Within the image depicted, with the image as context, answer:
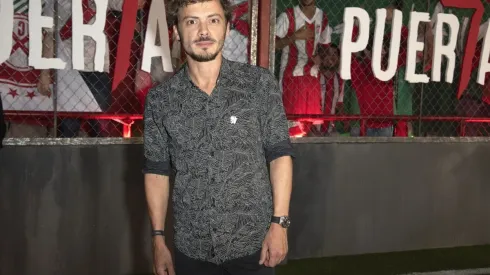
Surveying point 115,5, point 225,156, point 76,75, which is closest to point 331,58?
point 115,5

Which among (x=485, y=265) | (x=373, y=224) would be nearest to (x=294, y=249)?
(x=373, y=224)

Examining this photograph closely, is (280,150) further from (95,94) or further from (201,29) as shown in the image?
(95,94)

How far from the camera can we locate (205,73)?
234 centimetres

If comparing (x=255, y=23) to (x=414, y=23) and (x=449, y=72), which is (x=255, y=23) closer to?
(x=414, y=23)

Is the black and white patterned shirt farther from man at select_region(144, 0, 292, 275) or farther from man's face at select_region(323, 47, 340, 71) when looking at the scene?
man's face at select_region(323, 47, 340, 71)

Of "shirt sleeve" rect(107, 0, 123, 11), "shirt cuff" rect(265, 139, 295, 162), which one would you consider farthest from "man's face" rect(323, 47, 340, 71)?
"shirt cuff" rect(265, 139, 295, 162)

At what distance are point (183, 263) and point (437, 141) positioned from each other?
14.0ft

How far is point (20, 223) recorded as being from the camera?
14.5ft

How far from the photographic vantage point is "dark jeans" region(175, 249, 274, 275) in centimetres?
229

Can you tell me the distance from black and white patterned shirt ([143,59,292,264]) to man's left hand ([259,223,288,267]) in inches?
2.9

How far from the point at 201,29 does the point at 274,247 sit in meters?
0.94

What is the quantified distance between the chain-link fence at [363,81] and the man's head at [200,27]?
10.5ft

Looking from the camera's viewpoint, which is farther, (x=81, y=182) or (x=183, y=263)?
(x=81, y=182)

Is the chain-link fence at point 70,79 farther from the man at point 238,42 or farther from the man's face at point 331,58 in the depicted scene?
the man's face at point 331,58
